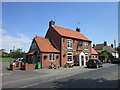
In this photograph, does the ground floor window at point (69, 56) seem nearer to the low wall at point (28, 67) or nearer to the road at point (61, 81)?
the low wall at point (28, 67)

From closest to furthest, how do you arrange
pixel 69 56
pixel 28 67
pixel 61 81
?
pixel 61 81, pixel 28 67, pixel 69 56

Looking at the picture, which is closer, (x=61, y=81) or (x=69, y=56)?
(x=61, y=81)

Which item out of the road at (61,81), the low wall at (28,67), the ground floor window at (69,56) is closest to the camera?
the road at (61,81)

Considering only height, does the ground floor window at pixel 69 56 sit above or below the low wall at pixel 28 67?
above

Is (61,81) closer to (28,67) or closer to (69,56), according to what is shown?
(28,67)

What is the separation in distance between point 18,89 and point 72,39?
21519mm

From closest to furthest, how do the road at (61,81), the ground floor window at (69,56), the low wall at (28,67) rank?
the road at (61,81) → the low wall at (28,67) → the ground floor window at (69,56)

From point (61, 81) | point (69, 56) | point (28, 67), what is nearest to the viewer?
point (61, 81)

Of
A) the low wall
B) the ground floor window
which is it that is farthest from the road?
the ground floor window

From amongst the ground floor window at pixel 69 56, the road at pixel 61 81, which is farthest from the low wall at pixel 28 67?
the ground floor window at pixel 69 56

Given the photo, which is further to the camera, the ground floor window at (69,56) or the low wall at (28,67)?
the ground floor window at (69,56)

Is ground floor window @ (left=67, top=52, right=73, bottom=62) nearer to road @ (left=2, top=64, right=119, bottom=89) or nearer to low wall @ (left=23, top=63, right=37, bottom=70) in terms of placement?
low wall @ (left=23, top=63, right=37, bottom=70)

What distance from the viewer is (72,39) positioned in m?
28.3

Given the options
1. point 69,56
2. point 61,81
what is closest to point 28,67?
point 69,56
